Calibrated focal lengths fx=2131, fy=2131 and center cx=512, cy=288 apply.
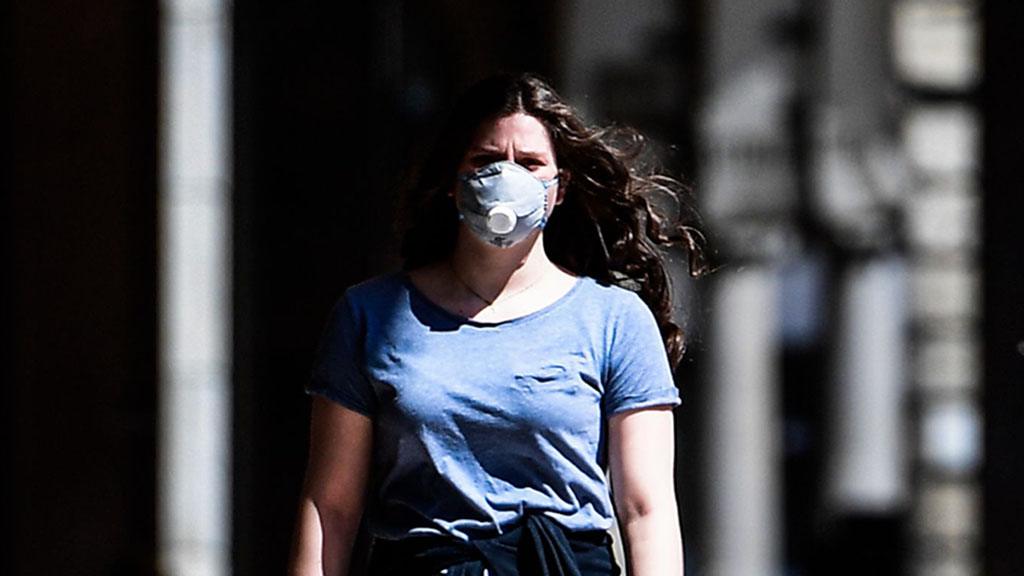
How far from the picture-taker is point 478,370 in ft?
10.9

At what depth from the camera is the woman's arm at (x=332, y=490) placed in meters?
3.39

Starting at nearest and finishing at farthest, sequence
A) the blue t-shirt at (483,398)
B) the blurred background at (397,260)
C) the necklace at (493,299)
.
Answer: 1. the blue t-shirt at (483,398)
2. the necklace at (493,299)
3. the blurred background at (397,260)

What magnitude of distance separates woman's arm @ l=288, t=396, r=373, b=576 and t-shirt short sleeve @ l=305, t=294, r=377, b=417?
16 mm

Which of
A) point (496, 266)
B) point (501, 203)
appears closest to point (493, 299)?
point (496, 266)

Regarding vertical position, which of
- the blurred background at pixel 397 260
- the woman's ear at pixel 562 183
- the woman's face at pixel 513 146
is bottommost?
the blurred background at pixel 397 260

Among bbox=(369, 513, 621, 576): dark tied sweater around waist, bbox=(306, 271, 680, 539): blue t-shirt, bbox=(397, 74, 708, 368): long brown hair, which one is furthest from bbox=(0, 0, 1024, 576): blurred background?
bbox=(369, 513, 621, 576): dark tied sweater around waist

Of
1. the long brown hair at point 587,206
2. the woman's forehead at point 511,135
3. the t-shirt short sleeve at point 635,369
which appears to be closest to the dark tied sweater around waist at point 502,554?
the t-shirt short sleeve at point 635,369

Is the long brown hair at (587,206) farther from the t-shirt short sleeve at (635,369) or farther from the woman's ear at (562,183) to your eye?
the t-shirt short sleeve at (635,369)

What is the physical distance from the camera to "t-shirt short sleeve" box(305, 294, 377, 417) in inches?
133

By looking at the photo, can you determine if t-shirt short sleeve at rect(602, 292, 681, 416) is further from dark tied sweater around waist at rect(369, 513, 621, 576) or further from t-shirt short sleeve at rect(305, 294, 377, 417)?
t-shirt short sleeve at rect(305, 294, 377, 417)

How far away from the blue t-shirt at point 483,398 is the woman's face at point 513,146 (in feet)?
0.71

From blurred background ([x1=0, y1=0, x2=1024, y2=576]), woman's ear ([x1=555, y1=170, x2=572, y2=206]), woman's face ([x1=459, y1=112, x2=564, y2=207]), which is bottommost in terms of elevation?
blurred background ([x1=0, y1=0, x2=1024, y2=576])
